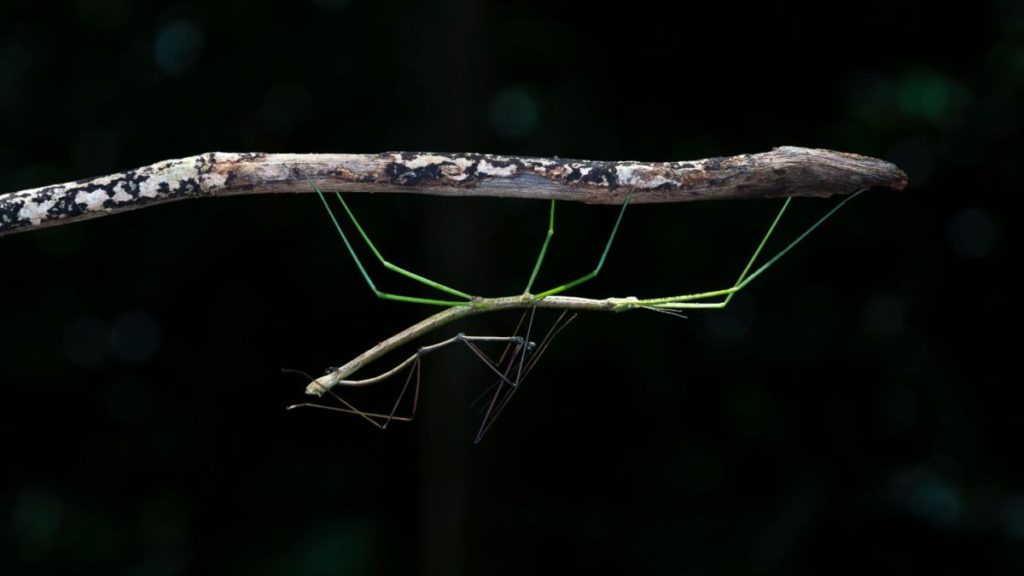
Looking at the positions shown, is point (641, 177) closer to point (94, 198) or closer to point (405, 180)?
point (405, 180)

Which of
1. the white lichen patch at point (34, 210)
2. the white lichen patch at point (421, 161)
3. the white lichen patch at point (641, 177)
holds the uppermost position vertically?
the white lichen patch at point (421, 161)

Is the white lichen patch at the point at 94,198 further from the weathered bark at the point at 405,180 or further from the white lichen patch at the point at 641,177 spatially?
the white lichen patch at the point at 641,177

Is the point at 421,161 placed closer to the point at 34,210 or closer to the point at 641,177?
the point at 641,177

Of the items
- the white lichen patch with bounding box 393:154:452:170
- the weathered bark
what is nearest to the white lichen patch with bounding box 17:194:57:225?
the weathered bark

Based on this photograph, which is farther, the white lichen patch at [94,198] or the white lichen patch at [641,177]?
the white lichen patch at [641,177]

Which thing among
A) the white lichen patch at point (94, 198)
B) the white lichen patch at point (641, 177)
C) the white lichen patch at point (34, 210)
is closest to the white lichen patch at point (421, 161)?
the white lichen patch at point (641, 177)

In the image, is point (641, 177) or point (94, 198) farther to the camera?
point (641, 177)

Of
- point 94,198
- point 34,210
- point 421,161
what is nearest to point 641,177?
point 421,161

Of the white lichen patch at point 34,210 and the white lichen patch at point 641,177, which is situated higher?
the white lichen patch at point 34,210
